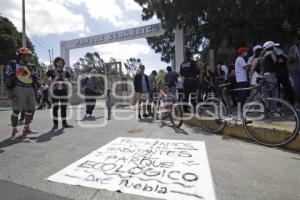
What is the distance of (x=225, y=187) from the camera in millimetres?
3824

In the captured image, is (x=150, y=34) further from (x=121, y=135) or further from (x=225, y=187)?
(x=225, y=187)

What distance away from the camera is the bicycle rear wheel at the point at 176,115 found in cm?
749

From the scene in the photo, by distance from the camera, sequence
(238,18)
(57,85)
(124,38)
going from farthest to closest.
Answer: (124,38), (238,18), (57,85)

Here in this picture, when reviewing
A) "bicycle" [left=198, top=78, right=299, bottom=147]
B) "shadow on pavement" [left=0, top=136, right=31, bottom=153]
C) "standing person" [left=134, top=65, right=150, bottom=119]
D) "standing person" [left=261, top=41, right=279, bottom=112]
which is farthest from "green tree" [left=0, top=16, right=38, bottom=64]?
"standing person" [left=261, top=41, right=279, bottom=112]

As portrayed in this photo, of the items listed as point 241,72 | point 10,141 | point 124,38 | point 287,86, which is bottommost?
point 10,141

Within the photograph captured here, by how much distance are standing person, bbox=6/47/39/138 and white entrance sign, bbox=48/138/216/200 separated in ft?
7.23

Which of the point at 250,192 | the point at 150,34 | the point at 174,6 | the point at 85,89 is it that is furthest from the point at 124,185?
the point at 150,34

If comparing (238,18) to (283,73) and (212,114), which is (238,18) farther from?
(212,114)

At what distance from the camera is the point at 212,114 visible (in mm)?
7070

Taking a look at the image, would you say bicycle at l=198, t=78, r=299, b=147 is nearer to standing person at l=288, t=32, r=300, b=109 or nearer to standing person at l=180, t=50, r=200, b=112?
standing person at l=180, t=50, r=200, b=112

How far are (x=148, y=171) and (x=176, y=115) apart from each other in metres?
3.32

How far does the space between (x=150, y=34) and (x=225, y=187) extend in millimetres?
16480

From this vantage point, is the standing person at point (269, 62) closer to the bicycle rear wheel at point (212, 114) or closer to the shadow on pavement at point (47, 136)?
the bicycle rear wheel at point (212, 114)

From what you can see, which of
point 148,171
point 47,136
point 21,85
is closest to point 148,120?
point 47,136
